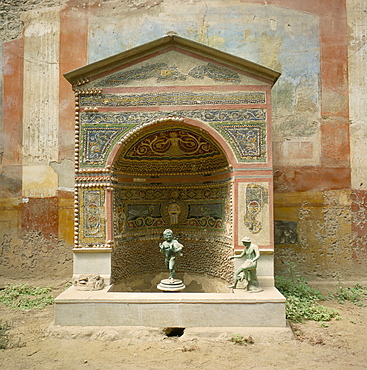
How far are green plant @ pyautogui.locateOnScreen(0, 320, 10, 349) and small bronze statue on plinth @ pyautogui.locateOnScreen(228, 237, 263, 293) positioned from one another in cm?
324

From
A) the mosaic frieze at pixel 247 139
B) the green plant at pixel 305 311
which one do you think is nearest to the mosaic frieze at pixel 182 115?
the mosaic frieze at pixel 247 139

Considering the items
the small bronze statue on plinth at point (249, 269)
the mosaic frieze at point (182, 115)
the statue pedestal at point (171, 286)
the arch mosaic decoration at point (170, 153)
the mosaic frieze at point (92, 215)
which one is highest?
the mosaic frieze at point (182, 115)

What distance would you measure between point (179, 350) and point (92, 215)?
2507mm

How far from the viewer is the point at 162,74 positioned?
5750 mm

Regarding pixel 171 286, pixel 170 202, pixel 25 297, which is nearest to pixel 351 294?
pixel 171 286

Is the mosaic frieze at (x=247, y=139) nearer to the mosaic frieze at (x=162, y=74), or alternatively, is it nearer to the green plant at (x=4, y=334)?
the mosaic frieze at (x=162, y=74)

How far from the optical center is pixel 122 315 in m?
4.82

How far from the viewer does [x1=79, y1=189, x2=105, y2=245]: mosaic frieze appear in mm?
5621

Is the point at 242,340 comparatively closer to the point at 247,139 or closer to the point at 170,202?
the point at 247,139

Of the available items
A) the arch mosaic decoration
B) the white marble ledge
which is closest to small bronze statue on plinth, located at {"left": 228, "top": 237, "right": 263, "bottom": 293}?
the white marble ledge

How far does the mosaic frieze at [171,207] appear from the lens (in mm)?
6344

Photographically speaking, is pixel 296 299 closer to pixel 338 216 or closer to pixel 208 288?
pixel 208 288

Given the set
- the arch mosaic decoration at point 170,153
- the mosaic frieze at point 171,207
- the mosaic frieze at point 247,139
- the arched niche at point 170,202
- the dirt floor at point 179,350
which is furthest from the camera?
the mosaic frieze at point 171,207

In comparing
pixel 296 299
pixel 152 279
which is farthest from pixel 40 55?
pixel 296 299
